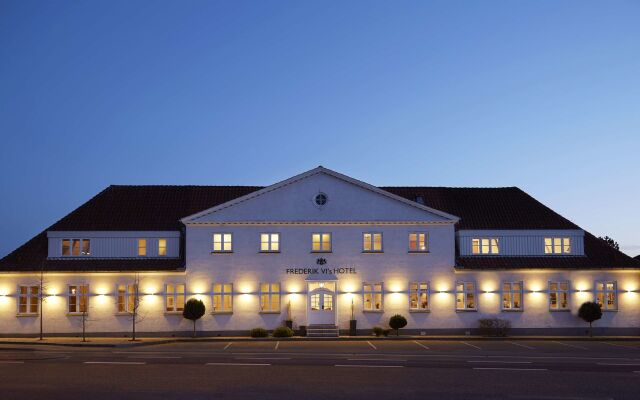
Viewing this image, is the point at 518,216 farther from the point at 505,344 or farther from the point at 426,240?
the point at 505,344

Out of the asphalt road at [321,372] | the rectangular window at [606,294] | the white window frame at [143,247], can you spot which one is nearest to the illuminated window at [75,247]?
the white window frame at [143,247]

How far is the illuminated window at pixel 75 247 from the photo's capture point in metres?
45.9

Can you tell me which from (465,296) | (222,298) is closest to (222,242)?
(222,298)

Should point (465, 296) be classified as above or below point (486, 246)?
below

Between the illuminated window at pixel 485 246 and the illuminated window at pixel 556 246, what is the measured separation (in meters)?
2.99

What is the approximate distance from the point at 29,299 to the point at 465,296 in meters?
25.2

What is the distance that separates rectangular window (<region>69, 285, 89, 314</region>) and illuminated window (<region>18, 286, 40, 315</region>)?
1800 millimetres

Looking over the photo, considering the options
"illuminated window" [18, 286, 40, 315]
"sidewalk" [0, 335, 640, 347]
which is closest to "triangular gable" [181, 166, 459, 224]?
"sidewalk" [0, 335, 640, 347]

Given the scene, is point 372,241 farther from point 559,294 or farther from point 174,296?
point 174,296

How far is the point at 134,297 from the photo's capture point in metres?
44.8

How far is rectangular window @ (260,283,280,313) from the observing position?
149 feet

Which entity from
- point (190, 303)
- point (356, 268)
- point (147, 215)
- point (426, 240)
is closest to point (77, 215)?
point (147, 215)

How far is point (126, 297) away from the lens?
45000mm

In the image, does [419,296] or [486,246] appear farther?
[486,246]
